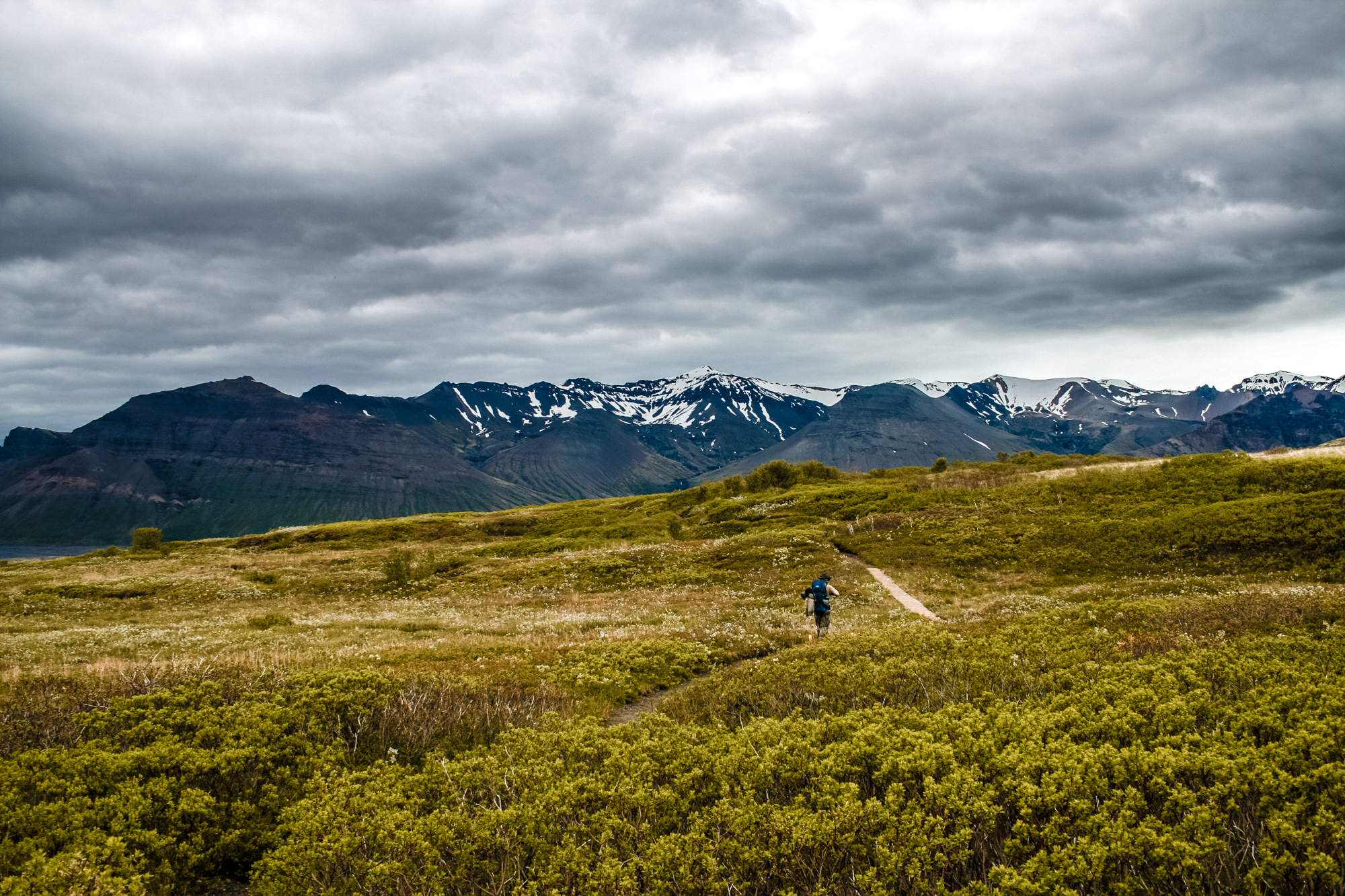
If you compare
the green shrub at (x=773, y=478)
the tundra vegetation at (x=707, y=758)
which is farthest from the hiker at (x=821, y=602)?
the green shrub at (x=773, y=478)

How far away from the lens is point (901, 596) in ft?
131

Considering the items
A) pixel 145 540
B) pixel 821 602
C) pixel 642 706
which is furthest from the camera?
pixel 145 540

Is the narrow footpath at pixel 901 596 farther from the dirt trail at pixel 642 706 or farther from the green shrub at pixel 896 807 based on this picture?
the green shrub at pixel 896 807

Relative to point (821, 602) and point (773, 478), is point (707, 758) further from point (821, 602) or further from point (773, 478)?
point (773, 478)

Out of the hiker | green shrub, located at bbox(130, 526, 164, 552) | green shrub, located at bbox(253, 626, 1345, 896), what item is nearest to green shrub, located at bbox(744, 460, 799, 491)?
the hiker

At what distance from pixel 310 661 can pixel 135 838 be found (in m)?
10.6

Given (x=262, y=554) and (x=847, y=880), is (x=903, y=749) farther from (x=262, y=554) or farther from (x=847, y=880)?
(x=262, y=554)

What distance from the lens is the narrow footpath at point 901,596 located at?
3356 centimetres

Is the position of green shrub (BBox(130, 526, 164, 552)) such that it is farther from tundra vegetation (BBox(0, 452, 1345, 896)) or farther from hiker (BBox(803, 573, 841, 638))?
hiker (BBox(803, 573, 841, 638))

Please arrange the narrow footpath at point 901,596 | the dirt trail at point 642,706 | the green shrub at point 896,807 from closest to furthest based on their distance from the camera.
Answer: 1. the green shrub at point 896,807
2. the dirt trail at point 642,706
3. the narrow footpath at point 901,596

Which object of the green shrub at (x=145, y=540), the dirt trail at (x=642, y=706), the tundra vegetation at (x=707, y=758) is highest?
the tundra vegetation at (x=707, y=758)

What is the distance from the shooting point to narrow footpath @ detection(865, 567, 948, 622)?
33.6 m

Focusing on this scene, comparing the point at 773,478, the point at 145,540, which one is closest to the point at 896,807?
the point at 773,478

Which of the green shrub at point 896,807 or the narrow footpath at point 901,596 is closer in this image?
the green shrub at point 896,807
